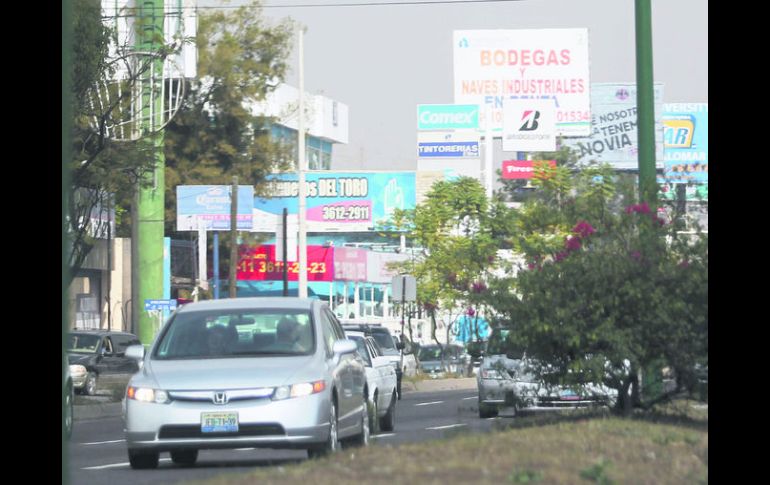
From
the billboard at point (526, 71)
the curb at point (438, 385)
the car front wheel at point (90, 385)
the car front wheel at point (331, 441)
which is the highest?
the billboard at point (526, 71)

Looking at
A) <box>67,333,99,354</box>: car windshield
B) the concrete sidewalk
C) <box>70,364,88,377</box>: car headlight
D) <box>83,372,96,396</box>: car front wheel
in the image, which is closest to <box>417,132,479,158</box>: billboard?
the concrete sidewalk

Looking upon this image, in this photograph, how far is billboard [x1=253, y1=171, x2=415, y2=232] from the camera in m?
90.0

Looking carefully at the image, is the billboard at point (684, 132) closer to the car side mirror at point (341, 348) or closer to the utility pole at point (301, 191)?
the utility pole at point (301, 191)

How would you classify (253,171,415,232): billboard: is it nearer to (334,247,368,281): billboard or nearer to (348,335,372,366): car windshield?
(334,247,368,281): billboard

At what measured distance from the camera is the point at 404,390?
39469mm

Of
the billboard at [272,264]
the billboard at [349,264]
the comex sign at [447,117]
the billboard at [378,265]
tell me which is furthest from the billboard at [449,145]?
the billboard at [349,264]

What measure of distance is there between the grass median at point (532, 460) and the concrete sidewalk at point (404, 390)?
53.0 feet

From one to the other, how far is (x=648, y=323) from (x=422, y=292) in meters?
42.2

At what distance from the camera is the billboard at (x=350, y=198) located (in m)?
90.0

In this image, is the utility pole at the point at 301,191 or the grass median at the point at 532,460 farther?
the utility pole at the point at 301,191

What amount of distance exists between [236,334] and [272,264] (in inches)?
2538

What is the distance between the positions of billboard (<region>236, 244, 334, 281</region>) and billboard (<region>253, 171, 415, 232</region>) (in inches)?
420

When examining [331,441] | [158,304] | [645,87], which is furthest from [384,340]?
[331,441]
